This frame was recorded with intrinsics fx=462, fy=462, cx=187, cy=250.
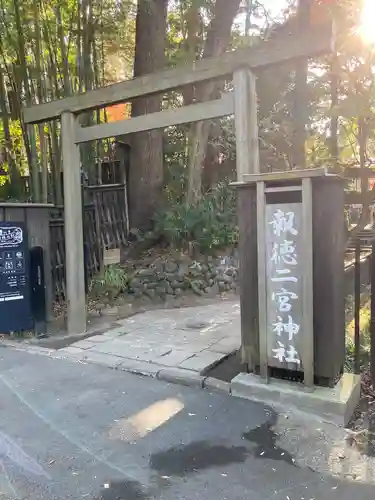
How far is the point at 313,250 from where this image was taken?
3756 mm

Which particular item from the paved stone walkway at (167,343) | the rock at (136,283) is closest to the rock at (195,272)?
the rock at (136,283)

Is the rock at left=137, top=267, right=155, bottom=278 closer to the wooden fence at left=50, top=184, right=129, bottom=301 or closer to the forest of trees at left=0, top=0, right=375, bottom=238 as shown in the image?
the wooden fence at left=50, top=184, right=129, bottom=301

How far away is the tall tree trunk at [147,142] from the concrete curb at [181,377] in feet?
20.7

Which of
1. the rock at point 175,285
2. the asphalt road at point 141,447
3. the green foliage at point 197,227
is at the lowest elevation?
the asphalt road at point 141,447

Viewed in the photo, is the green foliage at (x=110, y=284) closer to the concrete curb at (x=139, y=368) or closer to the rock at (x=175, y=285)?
the rock at (x=175, y=285)

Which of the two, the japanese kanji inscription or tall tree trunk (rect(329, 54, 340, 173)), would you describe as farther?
tall tree trunk (rect(329, 54, 340, 173))

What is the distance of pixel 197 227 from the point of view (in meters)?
9.79

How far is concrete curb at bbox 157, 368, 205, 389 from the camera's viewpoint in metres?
4.43

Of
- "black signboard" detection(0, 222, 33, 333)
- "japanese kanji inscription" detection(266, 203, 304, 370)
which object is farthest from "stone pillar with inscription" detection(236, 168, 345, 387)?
"black signboard" detection(0, 222, 33, 333)

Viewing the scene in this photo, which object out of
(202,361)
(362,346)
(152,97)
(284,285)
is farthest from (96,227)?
(284,285)

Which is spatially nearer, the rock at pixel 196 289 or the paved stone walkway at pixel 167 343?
the paved stone walkway at pixel 167 343

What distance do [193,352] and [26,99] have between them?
6.01 m

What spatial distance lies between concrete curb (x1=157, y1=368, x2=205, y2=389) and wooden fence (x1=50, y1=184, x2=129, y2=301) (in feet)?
14.2

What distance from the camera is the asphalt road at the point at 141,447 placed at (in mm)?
2750
